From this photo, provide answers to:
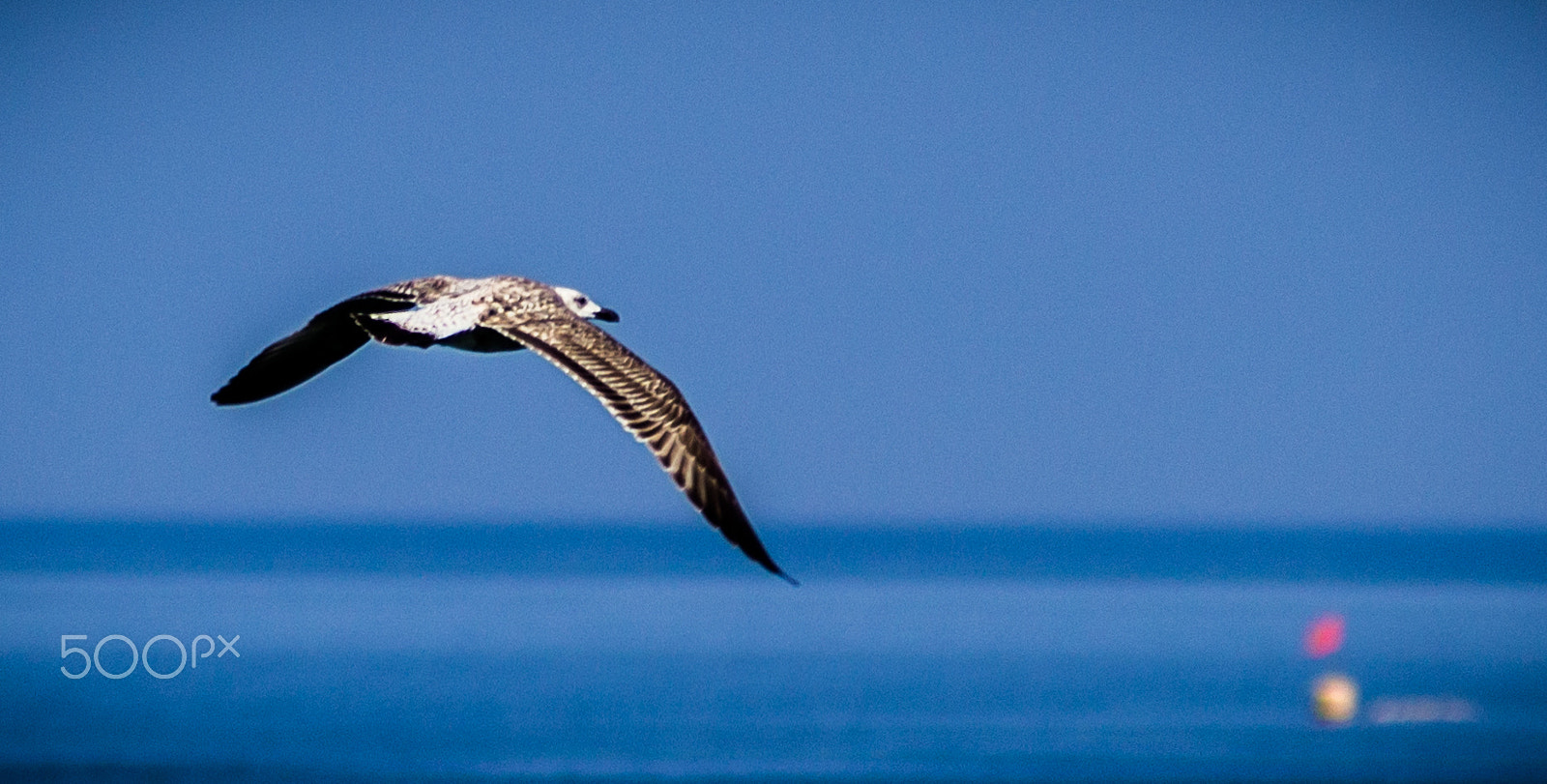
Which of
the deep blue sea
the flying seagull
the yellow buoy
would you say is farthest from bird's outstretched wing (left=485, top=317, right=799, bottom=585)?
the yellow buoy

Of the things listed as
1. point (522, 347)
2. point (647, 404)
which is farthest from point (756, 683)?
point (647, 404)

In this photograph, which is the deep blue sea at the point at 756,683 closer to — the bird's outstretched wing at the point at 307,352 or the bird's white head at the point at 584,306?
the bird's white head at the point at 584,306

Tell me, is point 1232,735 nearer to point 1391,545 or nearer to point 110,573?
point 110,573

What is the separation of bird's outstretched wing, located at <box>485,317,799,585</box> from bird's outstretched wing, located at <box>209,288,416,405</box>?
3.60 ft

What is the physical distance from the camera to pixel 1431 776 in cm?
1759

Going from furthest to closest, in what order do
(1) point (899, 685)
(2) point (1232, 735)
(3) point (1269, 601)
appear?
(3) point (1269, 601) < (1) point (899, 685) < (2) point (1232, 735)

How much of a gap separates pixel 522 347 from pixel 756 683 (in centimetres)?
1434

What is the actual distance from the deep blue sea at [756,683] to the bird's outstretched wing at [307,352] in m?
6.14

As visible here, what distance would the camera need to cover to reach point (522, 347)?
37.4 ft

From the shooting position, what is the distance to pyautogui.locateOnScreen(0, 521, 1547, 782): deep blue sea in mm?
18156

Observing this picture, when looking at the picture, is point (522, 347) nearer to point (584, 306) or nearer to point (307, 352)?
point (307, 352)

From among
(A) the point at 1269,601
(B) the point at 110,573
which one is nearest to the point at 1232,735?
(A) the point at 1269,601

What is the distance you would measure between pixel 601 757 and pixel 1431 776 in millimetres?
7457

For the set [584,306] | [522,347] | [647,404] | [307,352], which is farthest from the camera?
[584,306]
